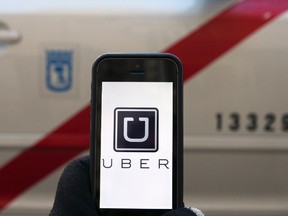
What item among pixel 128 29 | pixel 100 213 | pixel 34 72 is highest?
pixel 128 29

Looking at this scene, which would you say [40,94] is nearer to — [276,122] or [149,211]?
[276,122]

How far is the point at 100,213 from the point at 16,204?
1.05 m

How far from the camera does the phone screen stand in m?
0.73

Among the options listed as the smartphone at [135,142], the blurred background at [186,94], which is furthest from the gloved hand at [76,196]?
the blurred background at [186,94]

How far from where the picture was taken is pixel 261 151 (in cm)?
168

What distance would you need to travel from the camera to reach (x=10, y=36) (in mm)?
1696

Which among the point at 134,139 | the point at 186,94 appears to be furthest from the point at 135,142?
the point at 186,94

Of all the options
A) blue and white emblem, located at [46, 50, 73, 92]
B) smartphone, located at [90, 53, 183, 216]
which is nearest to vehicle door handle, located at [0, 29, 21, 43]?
blue and white emblem, located at [46, 50, 73, 92]

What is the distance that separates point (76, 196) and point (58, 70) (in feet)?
3.51

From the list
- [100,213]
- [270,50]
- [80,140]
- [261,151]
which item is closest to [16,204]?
[80,140]

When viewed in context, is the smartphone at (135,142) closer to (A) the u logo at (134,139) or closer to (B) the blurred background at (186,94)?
(A) the u logo at (134,139)

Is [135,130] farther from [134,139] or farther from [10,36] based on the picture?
[10,36]

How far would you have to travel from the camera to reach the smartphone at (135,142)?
723mm

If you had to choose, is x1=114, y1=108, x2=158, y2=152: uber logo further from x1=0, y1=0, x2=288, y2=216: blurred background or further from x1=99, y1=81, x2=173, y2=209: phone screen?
x1=0, y1=0, x2=288, y2=216: blurred background
